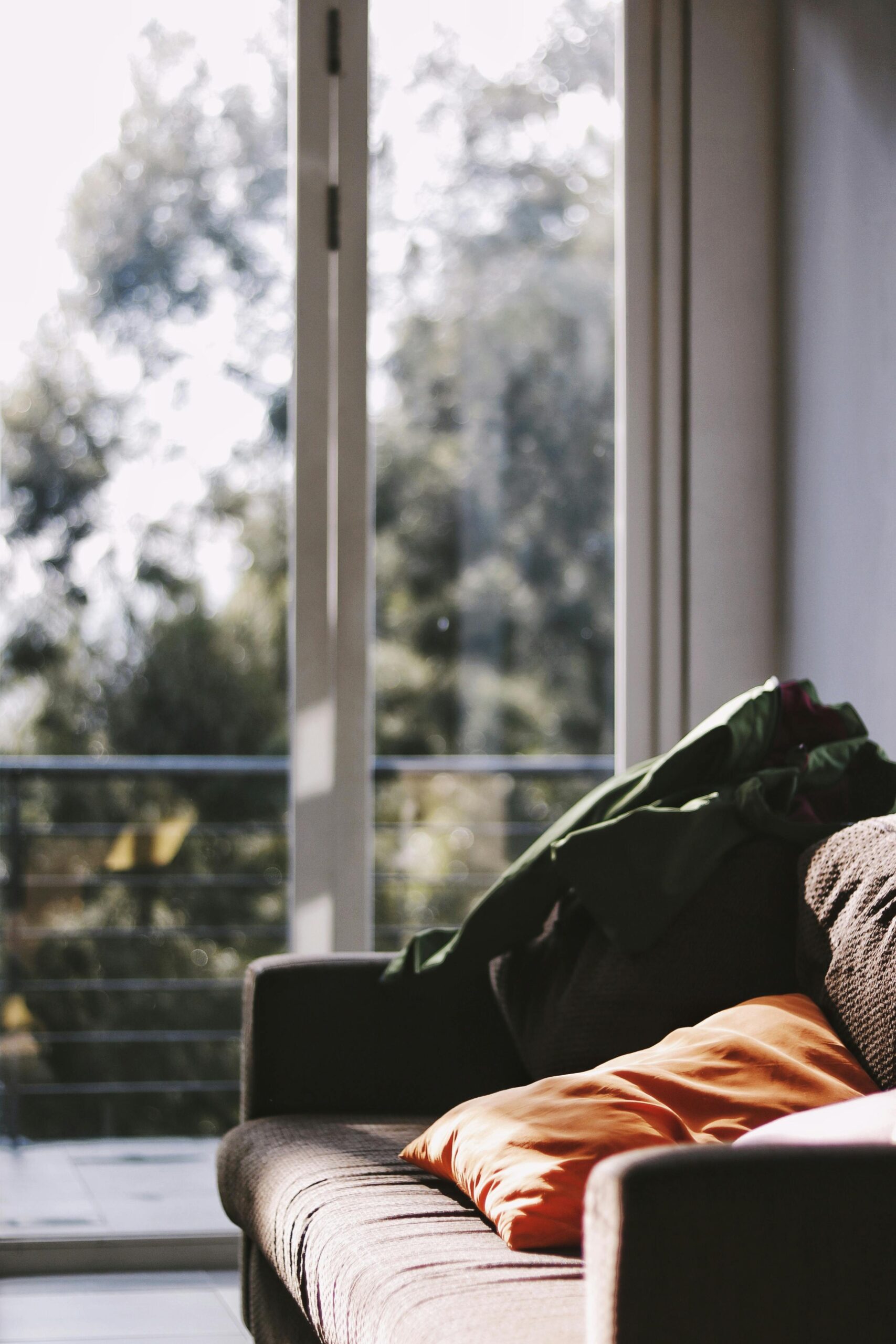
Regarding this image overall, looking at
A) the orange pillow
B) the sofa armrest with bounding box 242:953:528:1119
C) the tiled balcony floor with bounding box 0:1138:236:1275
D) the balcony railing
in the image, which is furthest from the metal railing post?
the orange pillow

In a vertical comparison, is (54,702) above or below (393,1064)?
above

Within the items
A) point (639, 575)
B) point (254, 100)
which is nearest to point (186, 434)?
point (254, 100)

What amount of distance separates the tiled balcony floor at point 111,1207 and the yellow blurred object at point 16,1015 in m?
0.24

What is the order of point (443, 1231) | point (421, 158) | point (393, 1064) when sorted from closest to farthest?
point (443, 1231) < point (393, 1064) < point (421, 158)

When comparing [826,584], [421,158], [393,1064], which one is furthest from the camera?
[421,158]

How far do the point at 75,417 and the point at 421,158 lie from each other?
0.91 m

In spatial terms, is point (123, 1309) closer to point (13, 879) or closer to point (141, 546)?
point (13, 879)

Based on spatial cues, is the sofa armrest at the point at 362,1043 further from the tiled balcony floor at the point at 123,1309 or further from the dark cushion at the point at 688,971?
the tiled balcony floor at the point at 123,1309

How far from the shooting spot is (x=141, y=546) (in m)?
2.85

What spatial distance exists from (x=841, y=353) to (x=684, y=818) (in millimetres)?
1154

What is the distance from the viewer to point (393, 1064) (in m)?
2.13

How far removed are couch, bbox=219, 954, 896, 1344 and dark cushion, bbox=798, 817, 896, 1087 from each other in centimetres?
46

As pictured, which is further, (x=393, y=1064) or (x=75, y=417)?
(x=75, y=417)

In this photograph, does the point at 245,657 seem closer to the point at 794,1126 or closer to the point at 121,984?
the point at 121,984
